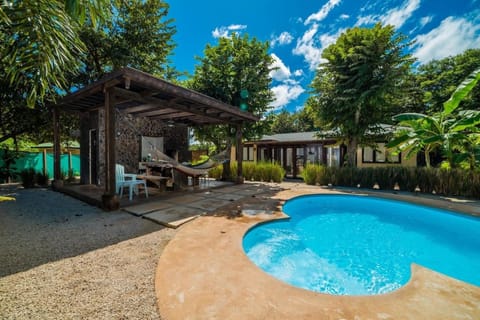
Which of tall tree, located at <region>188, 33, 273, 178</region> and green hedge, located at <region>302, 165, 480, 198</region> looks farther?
tall tree, located at <region>188, 33, 273, 178</region>

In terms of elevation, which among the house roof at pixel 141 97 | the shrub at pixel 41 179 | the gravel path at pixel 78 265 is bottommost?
the gravel path at pixel 78 265

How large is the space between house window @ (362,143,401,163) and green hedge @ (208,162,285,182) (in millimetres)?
5233

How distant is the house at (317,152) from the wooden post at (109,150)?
8.13 m

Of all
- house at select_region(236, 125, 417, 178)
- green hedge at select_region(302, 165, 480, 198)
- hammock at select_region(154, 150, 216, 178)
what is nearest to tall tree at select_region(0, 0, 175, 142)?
hammock at select_region(154, 150, 216, 178)

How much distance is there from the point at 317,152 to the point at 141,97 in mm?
10057

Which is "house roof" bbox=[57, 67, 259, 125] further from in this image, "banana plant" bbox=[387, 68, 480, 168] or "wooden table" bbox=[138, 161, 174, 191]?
"banana plant" bbox=[387, 68, 480, 168]

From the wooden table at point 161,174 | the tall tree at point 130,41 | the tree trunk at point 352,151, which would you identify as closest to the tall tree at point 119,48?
the tall tree at point 130,41

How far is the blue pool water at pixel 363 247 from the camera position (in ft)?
8.29

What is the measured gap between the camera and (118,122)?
6.72 m

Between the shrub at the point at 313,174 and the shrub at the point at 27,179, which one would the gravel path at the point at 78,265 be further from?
the shrub at the point at 313,174

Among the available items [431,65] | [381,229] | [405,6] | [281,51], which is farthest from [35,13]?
[431,65]

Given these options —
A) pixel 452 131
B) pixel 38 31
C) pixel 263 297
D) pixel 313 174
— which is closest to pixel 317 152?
pixel 313 174

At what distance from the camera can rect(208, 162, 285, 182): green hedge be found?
8.97 metres

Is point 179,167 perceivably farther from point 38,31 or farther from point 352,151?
point 352,151
